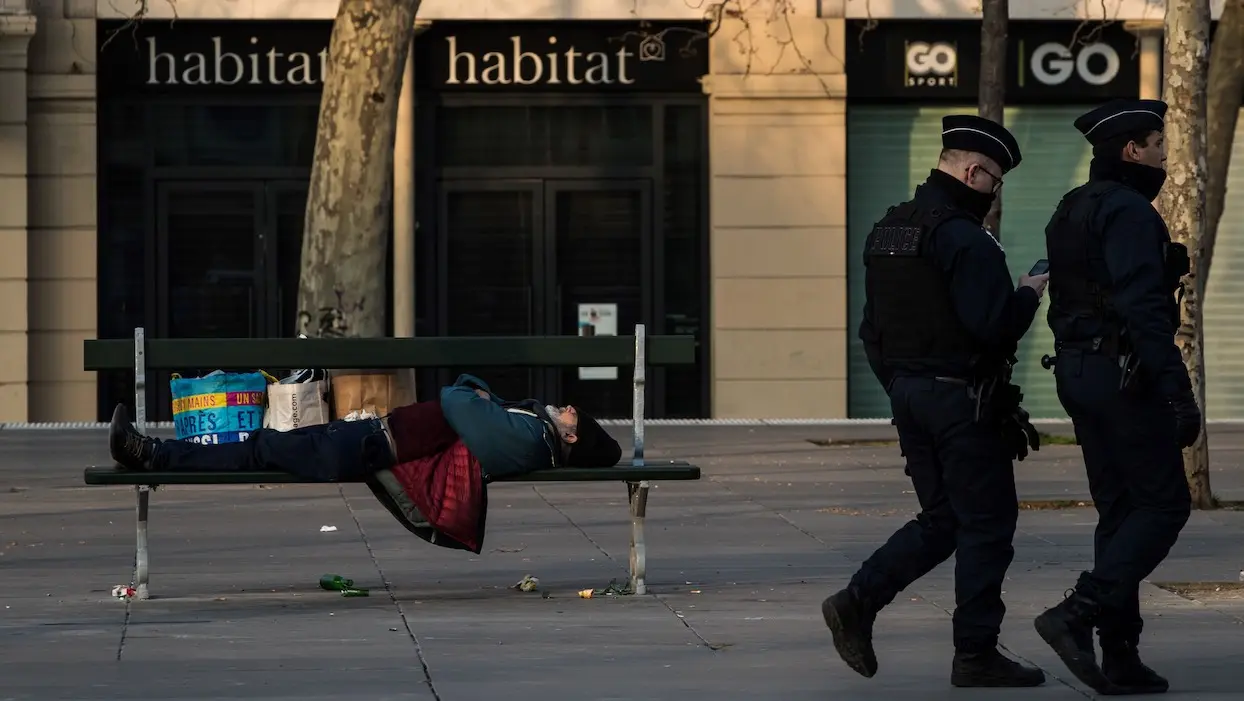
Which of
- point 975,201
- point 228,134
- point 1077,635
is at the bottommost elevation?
point 1077,635

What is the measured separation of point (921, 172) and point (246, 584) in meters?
12.8

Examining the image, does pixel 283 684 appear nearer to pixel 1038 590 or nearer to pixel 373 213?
pixel 1038 590

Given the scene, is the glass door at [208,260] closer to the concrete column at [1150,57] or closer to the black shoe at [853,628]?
the concrete column at [1150,57]

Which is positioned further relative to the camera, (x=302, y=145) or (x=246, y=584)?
(x=302, y=145)

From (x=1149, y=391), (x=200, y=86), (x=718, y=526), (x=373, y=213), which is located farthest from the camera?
(x=200, y=86)

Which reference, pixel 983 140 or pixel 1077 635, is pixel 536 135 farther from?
pixel 1077 635

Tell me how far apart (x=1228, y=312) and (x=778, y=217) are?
176 inches

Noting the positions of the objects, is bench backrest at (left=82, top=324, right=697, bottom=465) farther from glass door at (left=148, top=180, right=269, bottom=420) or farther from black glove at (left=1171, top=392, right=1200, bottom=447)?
glass door at (left=148, top=180, right=269, bottom=420)

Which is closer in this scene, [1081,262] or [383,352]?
[1081,262]

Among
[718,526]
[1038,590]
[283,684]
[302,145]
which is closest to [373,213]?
[718,526]

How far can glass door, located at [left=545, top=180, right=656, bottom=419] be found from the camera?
20.4 metres

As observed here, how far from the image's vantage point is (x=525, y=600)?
8.42 m

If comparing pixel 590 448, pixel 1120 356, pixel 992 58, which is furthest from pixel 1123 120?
pixel 992 58

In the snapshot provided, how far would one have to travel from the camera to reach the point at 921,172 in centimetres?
2070
